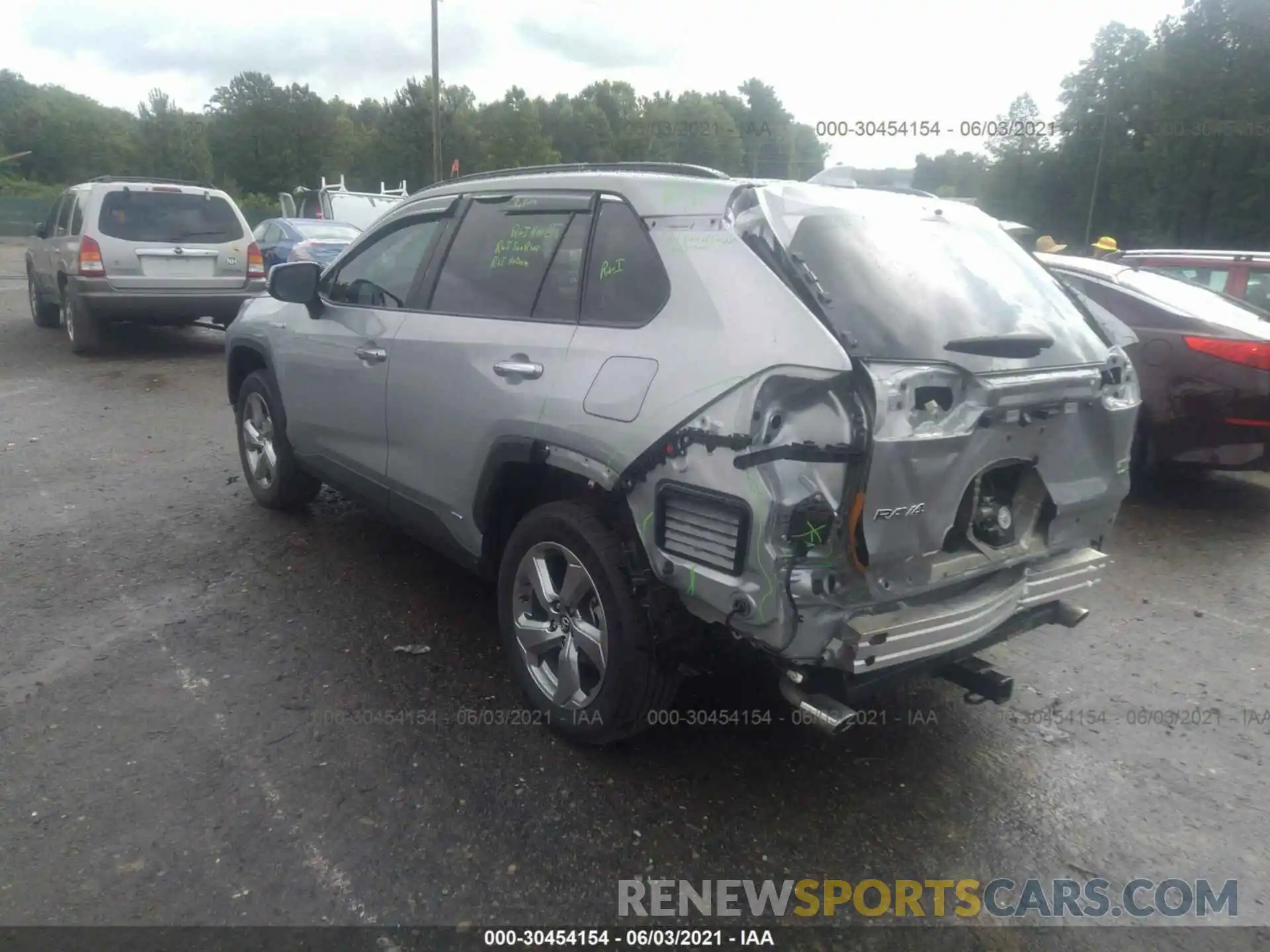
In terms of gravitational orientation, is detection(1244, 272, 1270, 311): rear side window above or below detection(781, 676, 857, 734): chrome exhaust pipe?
above

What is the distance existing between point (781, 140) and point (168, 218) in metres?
18.9

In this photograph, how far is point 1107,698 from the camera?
12.3 feet

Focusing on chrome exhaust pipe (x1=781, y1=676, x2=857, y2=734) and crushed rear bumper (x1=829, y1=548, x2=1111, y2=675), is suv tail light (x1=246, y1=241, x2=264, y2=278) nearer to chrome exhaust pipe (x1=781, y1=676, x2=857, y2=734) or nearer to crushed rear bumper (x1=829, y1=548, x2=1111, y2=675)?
chrome exhaust pipe (x1=781, y1=676, x2=857, y2=734)

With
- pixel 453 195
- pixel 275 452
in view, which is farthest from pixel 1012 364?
pixel 275 452

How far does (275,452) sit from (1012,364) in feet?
13.0

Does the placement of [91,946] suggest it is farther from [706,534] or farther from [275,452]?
[275,452]

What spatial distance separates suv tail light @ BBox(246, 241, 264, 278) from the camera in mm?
10758

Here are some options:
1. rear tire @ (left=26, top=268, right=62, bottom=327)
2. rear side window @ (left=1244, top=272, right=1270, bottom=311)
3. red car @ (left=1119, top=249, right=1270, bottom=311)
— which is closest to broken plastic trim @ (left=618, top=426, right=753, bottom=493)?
red car @ (left=1119, top=249, right=1270, bottom=311)

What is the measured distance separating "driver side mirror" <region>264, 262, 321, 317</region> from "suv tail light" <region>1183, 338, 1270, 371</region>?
4908 mm

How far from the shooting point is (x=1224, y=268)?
796cm

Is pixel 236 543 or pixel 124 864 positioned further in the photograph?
pixel 236 543

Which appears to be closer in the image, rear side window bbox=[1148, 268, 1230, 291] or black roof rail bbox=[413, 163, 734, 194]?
black roof rail bbox=[413, 163, 734, 194]

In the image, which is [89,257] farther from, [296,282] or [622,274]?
[622,274]

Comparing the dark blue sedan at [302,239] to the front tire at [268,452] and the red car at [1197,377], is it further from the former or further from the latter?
the red car at [1197,377]
